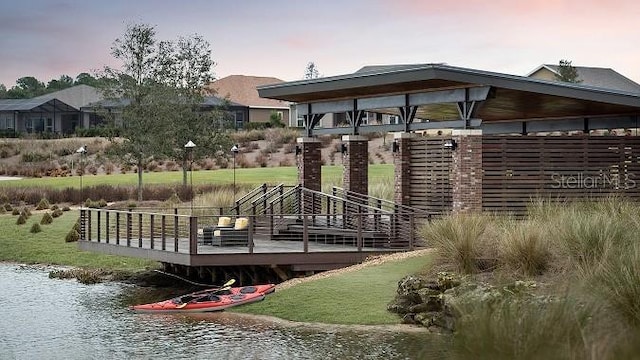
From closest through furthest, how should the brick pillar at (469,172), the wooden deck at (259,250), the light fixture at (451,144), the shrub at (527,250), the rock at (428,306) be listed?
the shrub at (527,250) → the rock at (428,306) → the wooden deck at (259,250) → the brick pillar at (469,172) → the light fixture at (451,144)

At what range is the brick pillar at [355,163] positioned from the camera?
27.0 m

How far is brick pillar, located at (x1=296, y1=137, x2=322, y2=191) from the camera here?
2831 cm

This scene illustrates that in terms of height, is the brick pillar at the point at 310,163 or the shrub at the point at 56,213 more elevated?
the brick pillar at the point at 310,163

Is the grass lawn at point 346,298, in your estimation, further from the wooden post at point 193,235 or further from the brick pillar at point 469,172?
the brick pillar at point 469,172

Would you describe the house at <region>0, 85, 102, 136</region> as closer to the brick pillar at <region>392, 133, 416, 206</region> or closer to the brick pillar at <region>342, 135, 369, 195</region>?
the brick pillar at <region>342, 135, 369, 195</region>

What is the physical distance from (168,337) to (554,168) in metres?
11.0

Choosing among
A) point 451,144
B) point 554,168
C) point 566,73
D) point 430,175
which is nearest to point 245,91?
point 566,73

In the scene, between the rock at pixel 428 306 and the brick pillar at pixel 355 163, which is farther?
the brick pillar at pixel 355 163

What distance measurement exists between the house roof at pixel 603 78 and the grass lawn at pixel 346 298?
50.5 m

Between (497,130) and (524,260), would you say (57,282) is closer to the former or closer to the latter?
(524,260)

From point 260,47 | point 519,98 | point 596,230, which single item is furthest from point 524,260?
point 260,47

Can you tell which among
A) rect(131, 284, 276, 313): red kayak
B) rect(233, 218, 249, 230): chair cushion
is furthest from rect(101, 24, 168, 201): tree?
rect(131, 284, 276, 313): red kayak

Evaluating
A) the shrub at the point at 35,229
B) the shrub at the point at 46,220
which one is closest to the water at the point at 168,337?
the shrub at the point at 35,229

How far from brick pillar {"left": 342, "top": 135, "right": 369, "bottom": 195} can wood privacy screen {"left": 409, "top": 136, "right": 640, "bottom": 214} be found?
173 inches
